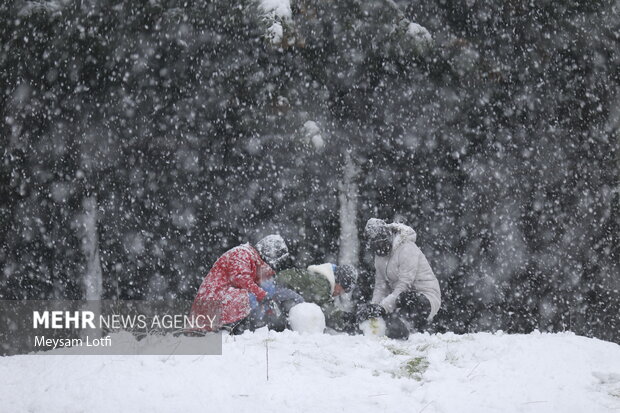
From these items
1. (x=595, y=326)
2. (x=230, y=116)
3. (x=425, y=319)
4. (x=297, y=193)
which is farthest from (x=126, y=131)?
(x=595, y=326)

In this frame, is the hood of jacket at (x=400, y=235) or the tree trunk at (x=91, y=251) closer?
the hood of jacket at (x=400, y=235)

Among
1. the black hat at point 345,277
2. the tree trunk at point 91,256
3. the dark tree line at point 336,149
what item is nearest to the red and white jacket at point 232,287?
the black hat at point 345,277

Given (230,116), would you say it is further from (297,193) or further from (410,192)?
(410,192)

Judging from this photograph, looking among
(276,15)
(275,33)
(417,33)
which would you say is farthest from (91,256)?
(417,33)

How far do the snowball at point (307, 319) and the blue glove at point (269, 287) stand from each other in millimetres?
384

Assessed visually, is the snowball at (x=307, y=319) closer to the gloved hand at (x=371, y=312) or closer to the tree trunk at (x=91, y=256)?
the gloved hand at (x=371, y=312)

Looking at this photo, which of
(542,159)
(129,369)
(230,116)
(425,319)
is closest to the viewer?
(129,369)

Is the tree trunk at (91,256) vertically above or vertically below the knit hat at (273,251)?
above

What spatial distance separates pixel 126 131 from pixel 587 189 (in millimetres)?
7248

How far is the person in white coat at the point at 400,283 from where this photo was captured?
552cm

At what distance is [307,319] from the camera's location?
5.28 metres

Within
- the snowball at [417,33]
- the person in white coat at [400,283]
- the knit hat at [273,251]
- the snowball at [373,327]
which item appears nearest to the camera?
the snowball at [373,327]

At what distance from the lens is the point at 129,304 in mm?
10102

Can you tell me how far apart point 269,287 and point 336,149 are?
3876 mm
